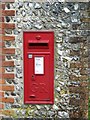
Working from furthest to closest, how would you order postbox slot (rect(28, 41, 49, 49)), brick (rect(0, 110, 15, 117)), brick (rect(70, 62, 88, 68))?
brick (rect(0, 110, 15, 117)) → brick (rect(70, 62, 88, 68)) → postbox slot (rect(28, 41, 49, 49))

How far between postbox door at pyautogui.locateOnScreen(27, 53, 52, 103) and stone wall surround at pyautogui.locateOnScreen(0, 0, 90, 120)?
0.13 m

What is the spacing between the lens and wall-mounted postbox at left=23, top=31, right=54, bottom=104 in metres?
6.16

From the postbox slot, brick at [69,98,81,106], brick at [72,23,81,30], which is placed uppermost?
brick at [72,23,81,30]

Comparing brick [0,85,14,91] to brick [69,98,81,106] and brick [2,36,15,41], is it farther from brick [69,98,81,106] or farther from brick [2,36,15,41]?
brick [69,98,81,106]

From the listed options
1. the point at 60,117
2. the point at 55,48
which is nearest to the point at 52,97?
the point at 60,117

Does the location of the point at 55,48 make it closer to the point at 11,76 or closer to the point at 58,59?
the point at 58,59

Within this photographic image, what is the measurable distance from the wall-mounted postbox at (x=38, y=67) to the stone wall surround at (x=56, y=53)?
79mm

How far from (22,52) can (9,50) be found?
21cm

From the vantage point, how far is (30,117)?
6414 millimetres

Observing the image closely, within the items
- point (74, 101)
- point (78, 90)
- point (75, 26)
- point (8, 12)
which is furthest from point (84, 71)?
point (8, 12)

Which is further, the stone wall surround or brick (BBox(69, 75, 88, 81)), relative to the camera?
brick (BBox(69, 75, 88, 81))

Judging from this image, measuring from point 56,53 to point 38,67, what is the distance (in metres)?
0.35

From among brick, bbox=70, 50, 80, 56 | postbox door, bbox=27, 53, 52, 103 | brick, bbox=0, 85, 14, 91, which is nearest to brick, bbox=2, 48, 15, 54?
postbox door, bbox=27, 53, 52, 103

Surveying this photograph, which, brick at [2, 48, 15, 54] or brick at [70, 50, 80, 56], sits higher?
brick at [2, 48, 15, 54]
